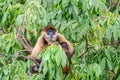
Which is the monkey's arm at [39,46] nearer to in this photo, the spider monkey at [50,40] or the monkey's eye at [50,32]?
the spider monkey at [50,40]

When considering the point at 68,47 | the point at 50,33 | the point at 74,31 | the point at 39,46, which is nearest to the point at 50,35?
the point at 50,33

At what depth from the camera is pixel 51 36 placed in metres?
5.97

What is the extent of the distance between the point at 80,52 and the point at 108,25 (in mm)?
790

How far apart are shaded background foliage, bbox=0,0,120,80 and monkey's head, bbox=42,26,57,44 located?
0.33ft

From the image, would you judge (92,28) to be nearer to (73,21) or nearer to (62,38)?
(73,21)

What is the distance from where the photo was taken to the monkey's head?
19.2 feet

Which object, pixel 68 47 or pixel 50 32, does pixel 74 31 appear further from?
pixel 50 32

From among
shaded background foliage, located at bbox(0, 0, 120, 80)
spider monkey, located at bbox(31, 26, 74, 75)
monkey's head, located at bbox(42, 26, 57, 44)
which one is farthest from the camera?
monkey's head, located at bbox(42, 26, 57, 44)

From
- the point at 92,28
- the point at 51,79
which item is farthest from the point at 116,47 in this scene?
the point at 51,79

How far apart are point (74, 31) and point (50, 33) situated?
593 mm

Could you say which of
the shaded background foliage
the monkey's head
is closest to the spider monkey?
the monkey's head

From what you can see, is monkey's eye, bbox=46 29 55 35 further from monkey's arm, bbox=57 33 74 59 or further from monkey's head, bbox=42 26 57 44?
monkey's arm, bbox=57 33 74 59

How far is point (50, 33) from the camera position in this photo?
5918 mm

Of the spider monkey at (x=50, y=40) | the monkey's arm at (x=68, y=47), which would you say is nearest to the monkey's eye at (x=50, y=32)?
the spider monkey at (x=50, y=40)
